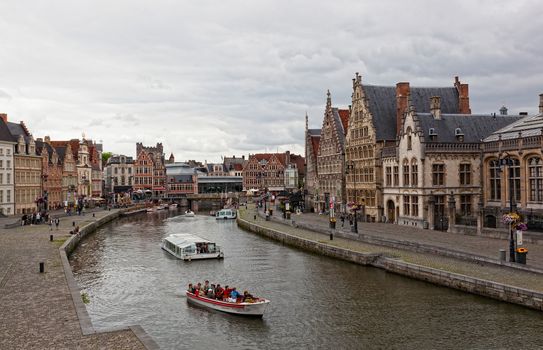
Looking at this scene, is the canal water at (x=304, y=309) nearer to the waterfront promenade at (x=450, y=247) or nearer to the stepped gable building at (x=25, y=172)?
the waterfront promenade at (x=450, y=247)

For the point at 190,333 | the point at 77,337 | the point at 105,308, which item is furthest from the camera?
the point at 105,308

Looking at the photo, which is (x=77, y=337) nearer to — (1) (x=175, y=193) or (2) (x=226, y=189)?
(1) (x=175, y=193)

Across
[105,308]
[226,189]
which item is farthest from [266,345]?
[226,189]

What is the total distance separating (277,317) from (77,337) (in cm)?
1092

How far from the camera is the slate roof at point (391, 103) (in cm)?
6625

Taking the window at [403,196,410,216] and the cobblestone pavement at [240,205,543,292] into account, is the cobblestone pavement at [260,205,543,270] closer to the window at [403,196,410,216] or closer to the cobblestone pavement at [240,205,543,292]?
the cobblestone pavement at [240,205,543,292]

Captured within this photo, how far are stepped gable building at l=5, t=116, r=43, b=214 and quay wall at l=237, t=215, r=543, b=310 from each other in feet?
185

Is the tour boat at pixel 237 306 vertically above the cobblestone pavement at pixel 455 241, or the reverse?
the cobblestone pavement at pixel 455 241

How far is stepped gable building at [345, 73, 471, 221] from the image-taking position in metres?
65.4

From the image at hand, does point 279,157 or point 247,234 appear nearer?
point 247,234

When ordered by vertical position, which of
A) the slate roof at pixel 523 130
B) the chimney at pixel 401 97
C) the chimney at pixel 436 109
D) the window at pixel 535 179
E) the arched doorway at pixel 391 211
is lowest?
the arched doorway at pixel 391 211

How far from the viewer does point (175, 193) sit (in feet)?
541

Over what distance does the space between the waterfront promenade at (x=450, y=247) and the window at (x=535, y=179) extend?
663 centimetres

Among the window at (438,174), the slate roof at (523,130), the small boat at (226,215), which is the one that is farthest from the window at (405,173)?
the small boat at (226,215)
